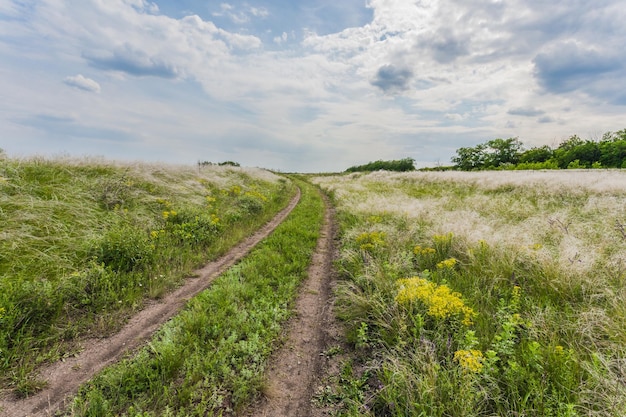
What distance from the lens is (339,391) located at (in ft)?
11.0

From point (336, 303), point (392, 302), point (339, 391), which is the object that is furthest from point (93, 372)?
point (392, 302)

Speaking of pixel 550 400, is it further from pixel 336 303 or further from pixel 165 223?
pixel 165 223

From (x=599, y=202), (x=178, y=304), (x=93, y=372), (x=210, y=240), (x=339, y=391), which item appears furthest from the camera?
(x=599, y=202)

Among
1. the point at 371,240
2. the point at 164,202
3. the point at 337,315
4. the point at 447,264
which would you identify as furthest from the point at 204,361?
the point at 164,202

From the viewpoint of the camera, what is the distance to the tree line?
5644 cm

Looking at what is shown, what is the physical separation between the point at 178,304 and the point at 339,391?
3596 millimetres

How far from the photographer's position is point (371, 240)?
7.91 meters

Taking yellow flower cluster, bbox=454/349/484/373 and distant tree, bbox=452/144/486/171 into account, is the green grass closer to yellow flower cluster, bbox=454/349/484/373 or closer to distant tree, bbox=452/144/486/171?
yellow flower cluster, bbox=454/349/484/373

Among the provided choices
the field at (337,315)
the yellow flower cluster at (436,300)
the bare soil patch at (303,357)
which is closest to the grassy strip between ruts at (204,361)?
the field at (337,315)

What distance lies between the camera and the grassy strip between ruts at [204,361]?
310 centimetres

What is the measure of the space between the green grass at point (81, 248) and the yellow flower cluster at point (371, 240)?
4.25 metres

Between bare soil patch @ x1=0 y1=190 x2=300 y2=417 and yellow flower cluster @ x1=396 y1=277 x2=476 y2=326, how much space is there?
4.17 metres

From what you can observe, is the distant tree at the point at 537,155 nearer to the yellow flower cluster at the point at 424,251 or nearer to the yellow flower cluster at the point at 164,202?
the yellow flower cluster at the point at 424,251

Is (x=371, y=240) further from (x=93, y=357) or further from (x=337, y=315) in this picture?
(x=93, y=357)
